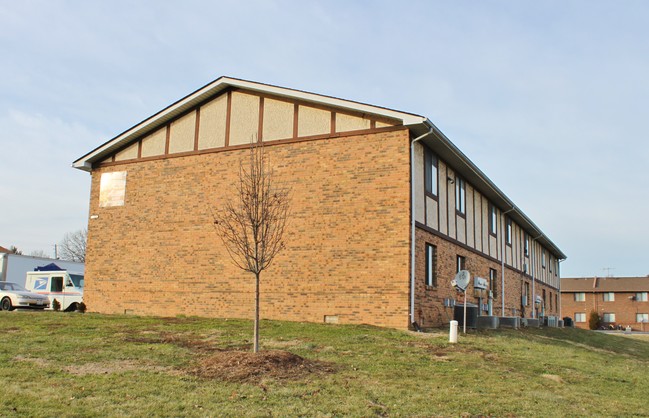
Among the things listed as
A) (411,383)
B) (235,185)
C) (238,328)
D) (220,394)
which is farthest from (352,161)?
(220,394)

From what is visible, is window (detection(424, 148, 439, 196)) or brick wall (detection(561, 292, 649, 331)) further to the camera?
brick wall (detection(561, 292, 649, 331))

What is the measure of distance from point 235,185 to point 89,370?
36.0 feet

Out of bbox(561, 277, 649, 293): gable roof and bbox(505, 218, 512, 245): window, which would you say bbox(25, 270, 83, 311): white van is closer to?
bbox(505, 218, 512, 245): window

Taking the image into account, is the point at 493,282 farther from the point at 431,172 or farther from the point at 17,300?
the point at 17,300

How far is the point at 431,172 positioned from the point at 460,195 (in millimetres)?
3863

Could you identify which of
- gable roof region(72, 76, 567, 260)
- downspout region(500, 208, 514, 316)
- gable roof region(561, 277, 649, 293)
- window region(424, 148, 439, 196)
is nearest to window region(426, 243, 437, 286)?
window region(424, 148, 439, 196)

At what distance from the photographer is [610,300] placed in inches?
2881

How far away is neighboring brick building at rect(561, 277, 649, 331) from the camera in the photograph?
235 ft

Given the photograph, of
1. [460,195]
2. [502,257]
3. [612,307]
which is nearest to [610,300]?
[612,307]

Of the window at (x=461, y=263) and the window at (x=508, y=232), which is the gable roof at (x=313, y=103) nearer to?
the window at (x=461, y=263)

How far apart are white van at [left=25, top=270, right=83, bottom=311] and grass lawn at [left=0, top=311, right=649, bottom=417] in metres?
11.6

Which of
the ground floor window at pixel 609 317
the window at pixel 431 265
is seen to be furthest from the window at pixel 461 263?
the ground floor window at pixel 609 317

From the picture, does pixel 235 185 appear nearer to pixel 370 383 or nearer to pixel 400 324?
pixel 400 324

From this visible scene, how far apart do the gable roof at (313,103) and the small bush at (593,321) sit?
1899 inches
